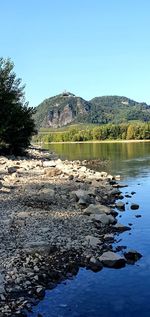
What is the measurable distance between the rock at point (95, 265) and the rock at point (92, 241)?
1.90 m

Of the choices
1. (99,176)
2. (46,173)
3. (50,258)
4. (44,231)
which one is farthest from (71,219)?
(99,176)

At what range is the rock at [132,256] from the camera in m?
18.8

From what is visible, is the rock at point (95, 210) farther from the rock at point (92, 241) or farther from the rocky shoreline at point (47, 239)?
the rock at point (92, 241)

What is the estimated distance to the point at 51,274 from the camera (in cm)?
1648

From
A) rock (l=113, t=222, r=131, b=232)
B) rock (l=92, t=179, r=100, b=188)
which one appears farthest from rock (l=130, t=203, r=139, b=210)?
rock (l=92, t=179, r=100, b=188)

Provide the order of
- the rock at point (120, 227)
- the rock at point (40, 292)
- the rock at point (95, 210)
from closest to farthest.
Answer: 1. the rock at point (40, 292)
2. the rock at point (120, 227)
3. the rock at point (95, 210)

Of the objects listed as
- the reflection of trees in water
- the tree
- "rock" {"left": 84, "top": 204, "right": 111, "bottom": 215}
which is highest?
the tree

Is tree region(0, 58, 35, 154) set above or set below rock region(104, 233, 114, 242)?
above

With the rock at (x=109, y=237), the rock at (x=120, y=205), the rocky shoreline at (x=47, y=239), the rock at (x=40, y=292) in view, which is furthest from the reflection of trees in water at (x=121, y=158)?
the rock at (x=40, y=292)

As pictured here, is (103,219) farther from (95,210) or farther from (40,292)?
(40,292)

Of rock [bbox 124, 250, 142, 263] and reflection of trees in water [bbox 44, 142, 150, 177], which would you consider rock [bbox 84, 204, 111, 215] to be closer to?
rock [bbox 124, 250, 142, 263]

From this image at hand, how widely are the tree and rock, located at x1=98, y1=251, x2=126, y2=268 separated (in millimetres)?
40872

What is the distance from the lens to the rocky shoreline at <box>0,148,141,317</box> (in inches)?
600

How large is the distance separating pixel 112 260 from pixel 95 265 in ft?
2.56
